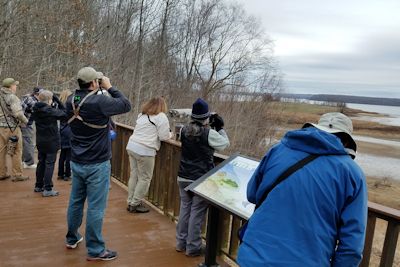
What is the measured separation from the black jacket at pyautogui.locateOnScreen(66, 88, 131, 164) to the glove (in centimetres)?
79

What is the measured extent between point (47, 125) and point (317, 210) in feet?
14.6

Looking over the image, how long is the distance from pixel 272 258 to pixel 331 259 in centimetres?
28

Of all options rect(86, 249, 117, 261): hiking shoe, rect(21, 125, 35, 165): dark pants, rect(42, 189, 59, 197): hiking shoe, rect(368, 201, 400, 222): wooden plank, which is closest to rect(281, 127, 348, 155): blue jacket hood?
rect(368, 201, 400, 222): wooden plank

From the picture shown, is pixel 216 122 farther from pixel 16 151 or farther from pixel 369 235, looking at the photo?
pixel 16 151

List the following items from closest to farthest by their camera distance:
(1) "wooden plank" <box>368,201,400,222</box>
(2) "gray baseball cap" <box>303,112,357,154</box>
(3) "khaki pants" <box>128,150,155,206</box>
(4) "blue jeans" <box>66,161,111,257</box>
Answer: (2) "gray baseball cap" <box>303,112,357,154</box> < (1) "wooden plank" <box>368,201,400,222</box> < (4) "blue jeans" <box>66,161,111,257</box> < (3) "khaki pants" <box>128,150,155,206</box>

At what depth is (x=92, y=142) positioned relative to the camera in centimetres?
338

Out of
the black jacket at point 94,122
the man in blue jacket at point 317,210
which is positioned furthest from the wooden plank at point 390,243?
the black jacket at point 94,122

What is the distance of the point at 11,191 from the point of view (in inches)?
220

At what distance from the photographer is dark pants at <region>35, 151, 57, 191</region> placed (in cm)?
533

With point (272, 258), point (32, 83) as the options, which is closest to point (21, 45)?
point (32, 83)

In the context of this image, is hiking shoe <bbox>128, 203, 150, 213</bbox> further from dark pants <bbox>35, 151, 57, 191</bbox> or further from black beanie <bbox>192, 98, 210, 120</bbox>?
black beanie <bbox>192, 98, 210, 120</bbox>

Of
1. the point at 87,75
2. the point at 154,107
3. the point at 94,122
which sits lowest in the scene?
the point at 94,122

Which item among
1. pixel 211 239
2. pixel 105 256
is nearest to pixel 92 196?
pixel 105 256

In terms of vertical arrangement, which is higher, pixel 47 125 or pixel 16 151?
pixel 47 125
